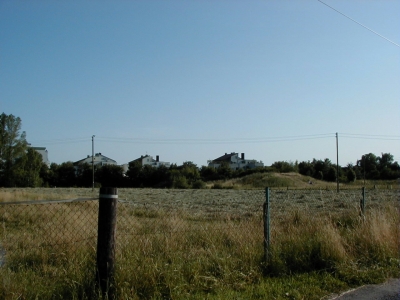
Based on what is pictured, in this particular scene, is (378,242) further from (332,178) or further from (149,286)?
(332,178)

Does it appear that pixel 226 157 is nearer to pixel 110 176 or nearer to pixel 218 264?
pixel 110 176

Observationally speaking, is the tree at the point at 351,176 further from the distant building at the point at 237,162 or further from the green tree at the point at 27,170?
the distant building at the point at 237,162

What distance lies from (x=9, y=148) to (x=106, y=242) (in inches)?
2750

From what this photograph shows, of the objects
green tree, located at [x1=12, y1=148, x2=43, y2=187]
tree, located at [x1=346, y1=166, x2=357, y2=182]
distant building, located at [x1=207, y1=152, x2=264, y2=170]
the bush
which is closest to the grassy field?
the bush

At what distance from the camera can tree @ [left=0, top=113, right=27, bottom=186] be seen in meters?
65.3

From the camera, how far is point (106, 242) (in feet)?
13.3

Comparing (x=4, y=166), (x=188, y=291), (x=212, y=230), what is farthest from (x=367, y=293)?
(x=4, y=166)

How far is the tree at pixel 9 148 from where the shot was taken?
65.3 m

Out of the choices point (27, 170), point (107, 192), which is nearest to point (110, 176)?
point (27, 170)

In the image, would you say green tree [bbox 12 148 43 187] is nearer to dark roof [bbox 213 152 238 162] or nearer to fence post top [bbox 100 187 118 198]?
fence post top [bbox 100 187 118 198]

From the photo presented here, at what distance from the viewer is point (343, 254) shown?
5836 mm

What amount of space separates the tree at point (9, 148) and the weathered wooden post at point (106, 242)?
67.6 metres

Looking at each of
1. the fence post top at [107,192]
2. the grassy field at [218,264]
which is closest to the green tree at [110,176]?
the grassy field at [218,264]

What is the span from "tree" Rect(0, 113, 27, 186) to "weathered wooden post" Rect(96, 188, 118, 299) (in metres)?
67.6
